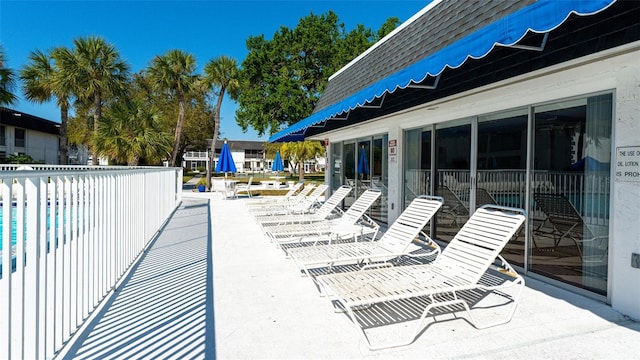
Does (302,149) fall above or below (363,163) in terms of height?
above

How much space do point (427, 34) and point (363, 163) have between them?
4.78m

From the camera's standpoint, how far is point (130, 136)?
1891 centimetres

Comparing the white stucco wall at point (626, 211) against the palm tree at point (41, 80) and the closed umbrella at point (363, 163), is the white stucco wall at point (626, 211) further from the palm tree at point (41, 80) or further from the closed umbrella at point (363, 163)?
the palm tree at point (41, 80)

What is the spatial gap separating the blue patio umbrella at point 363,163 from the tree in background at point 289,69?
14.9 m

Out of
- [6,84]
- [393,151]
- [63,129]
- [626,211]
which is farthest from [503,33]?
[63,129]

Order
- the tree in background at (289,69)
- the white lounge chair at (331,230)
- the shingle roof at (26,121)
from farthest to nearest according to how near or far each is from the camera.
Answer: the shingle roof at (26,121), the tree in background at (289,69), the white lounge chair at (331,230)

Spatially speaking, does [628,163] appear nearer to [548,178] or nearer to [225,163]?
[548,178]

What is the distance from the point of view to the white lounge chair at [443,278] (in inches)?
132

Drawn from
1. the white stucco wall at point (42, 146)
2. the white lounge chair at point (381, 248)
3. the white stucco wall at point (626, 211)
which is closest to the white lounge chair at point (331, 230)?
the white lounge chair at point (381, 248)

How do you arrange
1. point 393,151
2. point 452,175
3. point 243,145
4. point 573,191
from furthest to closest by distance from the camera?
point 243,145, point 393,151, point 452,175, point 573,191

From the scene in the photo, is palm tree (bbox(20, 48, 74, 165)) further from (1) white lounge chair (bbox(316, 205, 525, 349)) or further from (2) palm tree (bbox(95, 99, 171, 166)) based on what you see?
(1) white lounge chair (bbox(316, 205, 525, 349))

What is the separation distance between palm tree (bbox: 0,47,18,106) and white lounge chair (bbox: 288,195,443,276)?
2080 centimetres

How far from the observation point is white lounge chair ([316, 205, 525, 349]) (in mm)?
3348

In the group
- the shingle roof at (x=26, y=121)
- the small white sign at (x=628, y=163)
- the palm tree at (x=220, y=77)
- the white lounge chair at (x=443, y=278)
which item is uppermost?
the palm tree at (x=220, y=77)
